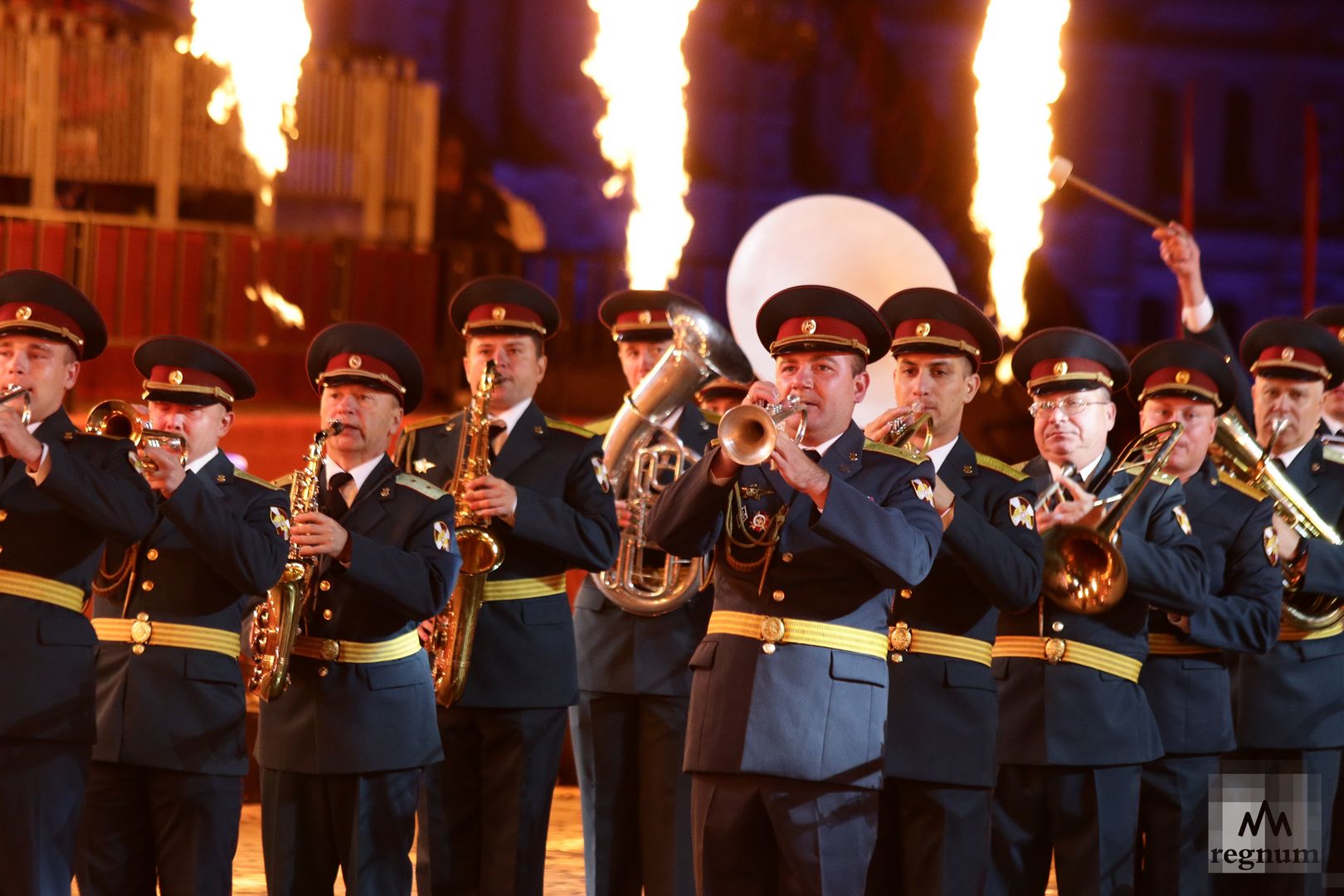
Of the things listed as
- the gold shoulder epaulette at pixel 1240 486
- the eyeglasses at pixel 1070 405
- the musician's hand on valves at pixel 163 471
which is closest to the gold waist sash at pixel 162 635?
the musician's hand on valves at pixel 163 471

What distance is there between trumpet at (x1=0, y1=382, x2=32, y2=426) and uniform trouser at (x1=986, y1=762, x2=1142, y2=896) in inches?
127

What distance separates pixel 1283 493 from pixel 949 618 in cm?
210

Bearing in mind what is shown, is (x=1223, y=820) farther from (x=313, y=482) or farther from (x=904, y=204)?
(x=904, y=204)

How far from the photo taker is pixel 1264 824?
21.6ft

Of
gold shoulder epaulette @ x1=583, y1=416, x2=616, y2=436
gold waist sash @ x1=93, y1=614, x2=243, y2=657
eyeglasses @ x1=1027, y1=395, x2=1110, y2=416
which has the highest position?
gold shoulder epaulette @ x1=583, y1=416, x2=616, y2=436

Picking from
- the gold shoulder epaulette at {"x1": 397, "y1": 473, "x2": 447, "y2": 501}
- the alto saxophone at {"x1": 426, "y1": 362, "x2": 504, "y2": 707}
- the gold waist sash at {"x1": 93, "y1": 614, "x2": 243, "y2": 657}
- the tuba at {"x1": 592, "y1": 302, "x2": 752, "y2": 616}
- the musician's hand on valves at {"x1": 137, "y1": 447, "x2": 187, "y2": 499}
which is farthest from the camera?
the tuba at {"x1": 592, "y1": 302, "x2": 752, "y2": 616}

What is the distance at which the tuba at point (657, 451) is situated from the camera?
22.8 feet

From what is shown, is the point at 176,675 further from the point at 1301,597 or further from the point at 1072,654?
the point at 1301,597

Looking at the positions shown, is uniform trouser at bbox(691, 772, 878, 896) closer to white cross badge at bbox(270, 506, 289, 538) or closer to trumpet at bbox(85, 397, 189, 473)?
white cross badge at bbox(270, 506, 289, 538)

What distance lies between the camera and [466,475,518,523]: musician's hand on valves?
615 centimetres

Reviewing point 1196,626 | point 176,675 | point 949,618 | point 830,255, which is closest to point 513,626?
point 176,675

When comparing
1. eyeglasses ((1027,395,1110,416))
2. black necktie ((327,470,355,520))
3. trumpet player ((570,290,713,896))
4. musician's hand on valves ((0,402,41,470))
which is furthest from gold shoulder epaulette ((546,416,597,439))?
musician's hand on valves ((0,402,41,470))

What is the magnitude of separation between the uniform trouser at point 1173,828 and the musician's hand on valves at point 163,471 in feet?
10.9

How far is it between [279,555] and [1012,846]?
2489 millimetres
